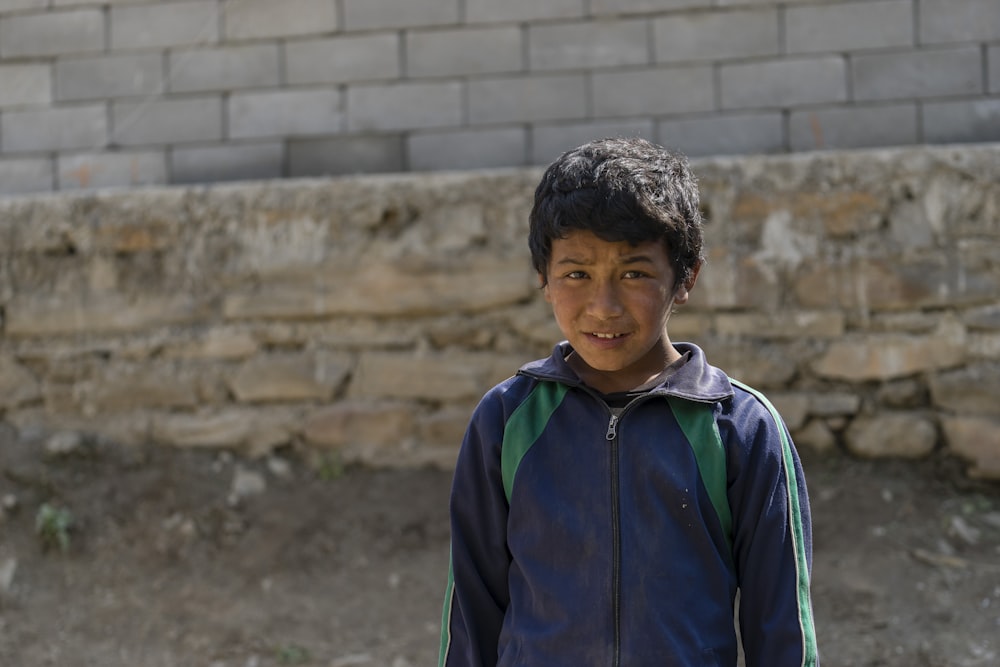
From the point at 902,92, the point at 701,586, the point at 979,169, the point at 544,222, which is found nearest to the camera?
the point at 701,586

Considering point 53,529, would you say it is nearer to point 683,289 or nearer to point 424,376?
point 424,376

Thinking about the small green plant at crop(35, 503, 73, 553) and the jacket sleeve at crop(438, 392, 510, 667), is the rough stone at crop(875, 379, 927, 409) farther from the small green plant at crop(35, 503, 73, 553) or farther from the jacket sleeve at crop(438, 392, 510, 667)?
the small green plant at crop(35, 503, 73, 553)

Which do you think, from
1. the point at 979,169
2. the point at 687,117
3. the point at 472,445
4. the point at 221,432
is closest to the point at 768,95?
the point at 687,117

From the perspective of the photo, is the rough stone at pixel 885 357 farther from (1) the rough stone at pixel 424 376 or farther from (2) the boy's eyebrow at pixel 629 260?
(2) the boy's eyebrow at pixel 629 260

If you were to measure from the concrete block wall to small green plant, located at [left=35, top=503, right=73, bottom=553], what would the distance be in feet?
4.37

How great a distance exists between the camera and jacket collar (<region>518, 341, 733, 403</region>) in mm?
1780

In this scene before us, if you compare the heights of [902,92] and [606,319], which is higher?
[902,92]

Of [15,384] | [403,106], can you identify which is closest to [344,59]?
[403,106]

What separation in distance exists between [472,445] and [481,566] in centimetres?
20

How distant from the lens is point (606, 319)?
1775mm

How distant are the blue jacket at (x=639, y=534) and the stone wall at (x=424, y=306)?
2.13 m

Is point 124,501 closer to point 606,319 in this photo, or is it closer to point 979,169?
point 606,319

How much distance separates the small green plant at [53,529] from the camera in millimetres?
3967

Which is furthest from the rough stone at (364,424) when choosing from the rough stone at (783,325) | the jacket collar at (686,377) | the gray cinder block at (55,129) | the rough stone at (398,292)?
the jacket collar at (686,377)
